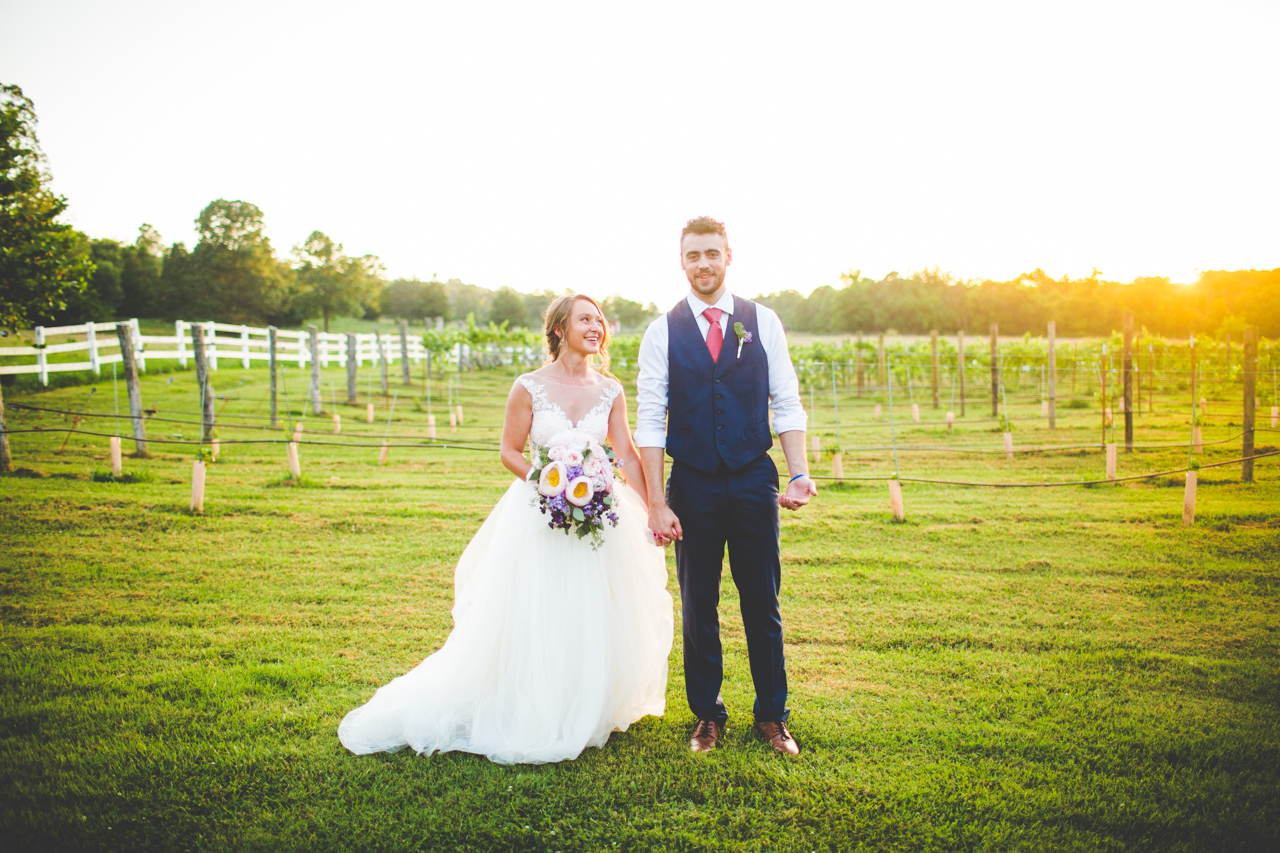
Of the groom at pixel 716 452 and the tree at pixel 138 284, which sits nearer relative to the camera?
the groom at pixel 716 452

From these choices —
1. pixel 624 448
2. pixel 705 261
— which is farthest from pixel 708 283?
pixel 624 448

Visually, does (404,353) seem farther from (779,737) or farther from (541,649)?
(779,737)

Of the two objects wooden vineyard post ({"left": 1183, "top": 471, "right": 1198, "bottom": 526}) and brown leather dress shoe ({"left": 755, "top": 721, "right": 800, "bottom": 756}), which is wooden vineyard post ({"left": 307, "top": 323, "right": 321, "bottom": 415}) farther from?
wooden vineyard post ({"left": 1183, "top": 471, "right": 1198, "bottom": 526})

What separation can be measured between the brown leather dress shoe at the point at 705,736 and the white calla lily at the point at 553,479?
1.21 m

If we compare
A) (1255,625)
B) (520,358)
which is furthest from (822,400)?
(1255,625)

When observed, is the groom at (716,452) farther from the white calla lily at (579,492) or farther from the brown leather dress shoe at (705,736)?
the white calla lily at (579,492)

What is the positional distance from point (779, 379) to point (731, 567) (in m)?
0.82

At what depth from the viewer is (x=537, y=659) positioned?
284 cm

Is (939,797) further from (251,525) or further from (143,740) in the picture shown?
(251,525)

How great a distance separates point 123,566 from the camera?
536 centimetres

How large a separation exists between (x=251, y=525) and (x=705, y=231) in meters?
6.03

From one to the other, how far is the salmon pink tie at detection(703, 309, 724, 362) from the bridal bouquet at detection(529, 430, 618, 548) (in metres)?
0.70

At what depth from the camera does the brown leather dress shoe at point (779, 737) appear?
2.80 meters

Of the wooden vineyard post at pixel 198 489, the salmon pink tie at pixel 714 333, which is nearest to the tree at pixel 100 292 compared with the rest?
the wooden vineyard post at pixel 198 489
